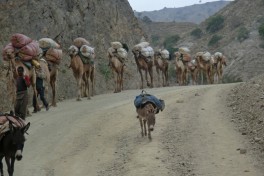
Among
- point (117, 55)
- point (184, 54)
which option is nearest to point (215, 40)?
point (184, 54)

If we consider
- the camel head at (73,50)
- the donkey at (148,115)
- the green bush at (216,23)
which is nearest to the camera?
the donkey at (148,115)

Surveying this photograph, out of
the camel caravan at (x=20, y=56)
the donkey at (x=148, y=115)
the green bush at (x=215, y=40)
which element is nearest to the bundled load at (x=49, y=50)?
the camel caravan at (x=20, y=56)

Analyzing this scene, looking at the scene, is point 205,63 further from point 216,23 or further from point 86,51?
point 216,23

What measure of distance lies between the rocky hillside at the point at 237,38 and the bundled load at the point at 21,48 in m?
47.4

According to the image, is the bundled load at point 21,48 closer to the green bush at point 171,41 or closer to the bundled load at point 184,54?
the bundled load at point 184,54

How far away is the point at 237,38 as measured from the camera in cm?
8169

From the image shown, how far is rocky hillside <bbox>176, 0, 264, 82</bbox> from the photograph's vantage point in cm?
6788

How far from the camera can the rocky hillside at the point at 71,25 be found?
2908cm

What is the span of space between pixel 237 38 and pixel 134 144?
71.2 meters

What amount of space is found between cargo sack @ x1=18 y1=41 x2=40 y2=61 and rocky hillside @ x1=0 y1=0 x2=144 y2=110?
23.2 feet

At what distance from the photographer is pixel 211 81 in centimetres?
3816

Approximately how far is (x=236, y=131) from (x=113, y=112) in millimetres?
5204

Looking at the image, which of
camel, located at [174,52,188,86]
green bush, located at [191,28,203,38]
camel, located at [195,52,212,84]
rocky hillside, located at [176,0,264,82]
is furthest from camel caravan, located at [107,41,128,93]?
green bush, located at [191,28,203,38]

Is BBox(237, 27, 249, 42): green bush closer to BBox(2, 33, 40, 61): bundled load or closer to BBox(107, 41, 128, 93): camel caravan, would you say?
BBox(107, 41, 128, 93): camel caravan
